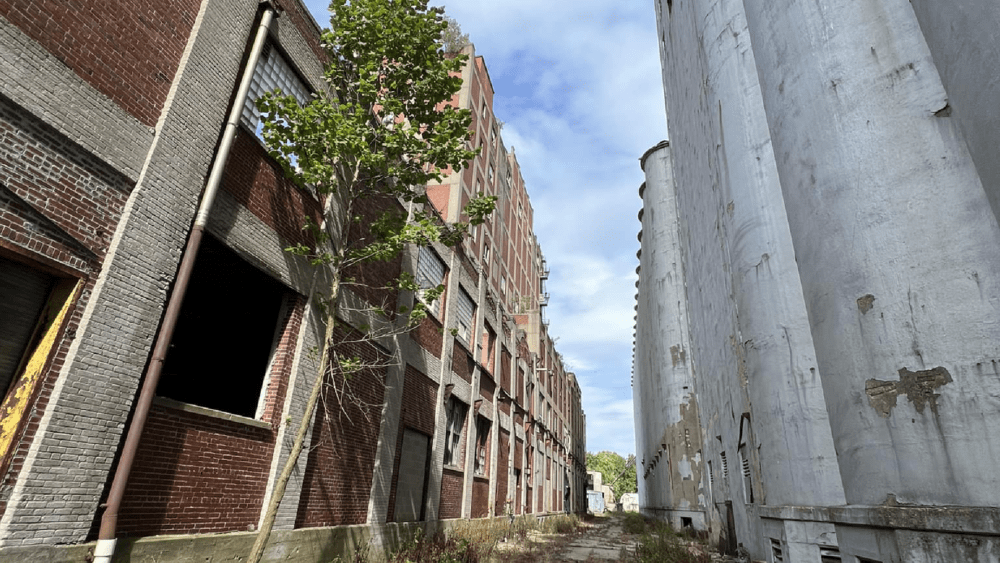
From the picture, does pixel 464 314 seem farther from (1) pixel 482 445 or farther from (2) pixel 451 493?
(2) pixel 451 493

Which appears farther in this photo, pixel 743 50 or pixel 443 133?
pixel 443 133

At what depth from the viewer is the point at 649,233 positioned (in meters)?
29.8

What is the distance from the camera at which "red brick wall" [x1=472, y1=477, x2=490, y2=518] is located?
17.4 metres

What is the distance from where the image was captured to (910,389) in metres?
2.77

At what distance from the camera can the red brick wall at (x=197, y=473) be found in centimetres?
580

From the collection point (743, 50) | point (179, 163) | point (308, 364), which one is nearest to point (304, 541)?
point (308, 364)

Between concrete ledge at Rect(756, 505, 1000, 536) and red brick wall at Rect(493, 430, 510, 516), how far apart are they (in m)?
18.3

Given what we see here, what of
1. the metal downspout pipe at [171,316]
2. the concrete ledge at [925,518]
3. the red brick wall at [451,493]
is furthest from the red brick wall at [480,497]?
the concrete ledge at [925,518]

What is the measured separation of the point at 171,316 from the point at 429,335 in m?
8.61

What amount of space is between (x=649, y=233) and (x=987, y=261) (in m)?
28.1

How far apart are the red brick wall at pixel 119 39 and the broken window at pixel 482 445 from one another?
14.8 m

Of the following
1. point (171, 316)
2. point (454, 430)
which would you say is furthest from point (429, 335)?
point (171, 316)

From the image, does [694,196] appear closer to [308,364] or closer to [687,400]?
[308,364]

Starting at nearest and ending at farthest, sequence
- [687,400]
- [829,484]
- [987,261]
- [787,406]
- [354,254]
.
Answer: [987,261] < [829,484] < [787,406] < [354,254] < [687,400]
